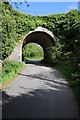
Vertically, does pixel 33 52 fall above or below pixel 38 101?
above

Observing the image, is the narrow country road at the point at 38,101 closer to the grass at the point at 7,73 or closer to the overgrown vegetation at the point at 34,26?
the grass at the point at 7,73

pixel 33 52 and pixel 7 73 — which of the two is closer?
pixel 7 73

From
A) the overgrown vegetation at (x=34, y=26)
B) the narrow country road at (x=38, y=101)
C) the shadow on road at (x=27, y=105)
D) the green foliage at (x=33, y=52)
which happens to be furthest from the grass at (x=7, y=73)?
the green foliage at (x=33, y=52)

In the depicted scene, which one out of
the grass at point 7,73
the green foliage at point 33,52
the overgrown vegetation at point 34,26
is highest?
the overgrown vegetation at point 34,26

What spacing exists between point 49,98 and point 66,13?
18.5m

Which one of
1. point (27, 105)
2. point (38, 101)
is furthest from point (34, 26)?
point (27, 105)

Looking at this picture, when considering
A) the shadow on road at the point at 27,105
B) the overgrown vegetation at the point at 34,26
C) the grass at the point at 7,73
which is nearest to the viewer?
the shadow on road at the point at 27,105

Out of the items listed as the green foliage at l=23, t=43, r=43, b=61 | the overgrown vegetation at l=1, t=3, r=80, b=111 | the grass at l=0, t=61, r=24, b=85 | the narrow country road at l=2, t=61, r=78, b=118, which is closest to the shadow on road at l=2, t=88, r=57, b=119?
the narrow country road at l=2, t=61, r=78, b=118

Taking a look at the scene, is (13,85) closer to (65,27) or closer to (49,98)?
(49,98)

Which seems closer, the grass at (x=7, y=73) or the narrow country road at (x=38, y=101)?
the narrow country road at (x=38, y=101)

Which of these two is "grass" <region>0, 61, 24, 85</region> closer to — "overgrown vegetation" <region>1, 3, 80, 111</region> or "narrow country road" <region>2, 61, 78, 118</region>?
"narrow country road" <region>2, 61, 78, 118</region>

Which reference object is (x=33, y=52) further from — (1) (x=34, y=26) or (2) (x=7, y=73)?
(2) (x=7, y=73)

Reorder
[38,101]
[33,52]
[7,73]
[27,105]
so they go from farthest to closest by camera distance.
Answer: [33,52]
[7,73]
[38,101]
[27,105]

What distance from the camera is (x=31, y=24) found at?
2809cm
